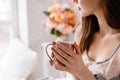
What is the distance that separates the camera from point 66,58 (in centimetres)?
95

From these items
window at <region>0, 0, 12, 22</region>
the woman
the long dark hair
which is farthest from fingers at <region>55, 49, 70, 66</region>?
window at <region>0, 0, 12, 22</region>

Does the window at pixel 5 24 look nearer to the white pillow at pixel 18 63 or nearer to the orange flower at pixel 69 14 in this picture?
the white pillow at pixel 18 63

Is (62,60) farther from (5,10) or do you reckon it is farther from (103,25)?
(5,10)

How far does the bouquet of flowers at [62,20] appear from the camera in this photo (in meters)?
1.96

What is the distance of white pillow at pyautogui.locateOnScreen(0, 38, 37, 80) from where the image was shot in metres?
2.04

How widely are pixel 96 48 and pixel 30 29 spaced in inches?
41.6

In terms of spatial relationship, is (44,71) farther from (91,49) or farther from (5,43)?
(91,49)

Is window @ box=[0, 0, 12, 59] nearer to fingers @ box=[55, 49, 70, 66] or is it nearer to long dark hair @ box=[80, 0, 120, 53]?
long dark hair @ box=[80, 0, 120, 53]

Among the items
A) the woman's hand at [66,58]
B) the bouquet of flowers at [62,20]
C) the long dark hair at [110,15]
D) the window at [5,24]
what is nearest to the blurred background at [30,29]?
the window at [5,24]

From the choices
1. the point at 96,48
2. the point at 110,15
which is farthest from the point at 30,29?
the point at 110,15

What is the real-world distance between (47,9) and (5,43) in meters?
0.51

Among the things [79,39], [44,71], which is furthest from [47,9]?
[79,39]

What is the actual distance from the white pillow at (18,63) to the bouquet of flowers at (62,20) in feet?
0.98

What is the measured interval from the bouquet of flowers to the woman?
Answer: 67 centimetres
